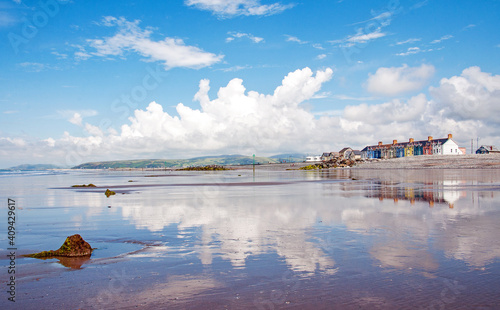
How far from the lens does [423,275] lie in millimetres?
7633

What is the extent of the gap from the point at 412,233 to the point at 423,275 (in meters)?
4.63

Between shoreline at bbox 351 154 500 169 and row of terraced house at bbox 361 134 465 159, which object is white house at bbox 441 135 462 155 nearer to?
row of terraced house at bbox 361 134 465 159

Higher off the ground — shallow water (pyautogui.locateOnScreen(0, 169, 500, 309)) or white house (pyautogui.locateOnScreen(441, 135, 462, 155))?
white house (pyautogui.locateOnScreen(441, 135, 462, 155))

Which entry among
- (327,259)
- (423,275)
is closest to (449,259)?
(423,275)

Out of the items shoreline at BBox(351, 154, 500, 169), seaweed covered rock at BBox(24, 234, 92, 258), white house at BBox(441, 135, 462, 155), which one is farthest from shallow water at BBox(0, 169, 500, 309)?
white house at BBox(441, 135, 462, 155)

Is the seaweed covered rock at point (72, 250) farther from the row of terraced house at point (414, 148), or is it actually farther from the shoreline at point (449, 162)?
the row of terraced house at point (414, 148)

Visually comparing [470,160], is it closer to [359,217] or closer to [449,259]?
[359,217]

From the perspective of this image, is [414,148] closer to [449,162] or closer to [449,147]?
[449,147]

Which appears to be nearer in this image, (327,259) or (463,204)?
(327,259)

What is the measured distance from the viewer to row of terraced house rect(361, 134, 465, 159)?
13588cm

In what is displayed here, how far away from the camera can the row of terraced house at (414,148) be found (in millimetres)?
135875

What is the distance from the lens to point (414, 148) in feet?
507

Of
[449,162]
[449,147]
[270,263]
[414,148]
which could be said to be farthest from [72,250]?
[414,148]

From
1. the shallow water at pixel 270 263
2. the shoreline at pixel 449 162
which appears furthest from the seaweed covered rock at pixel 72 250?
the shoreline at pixel 449 162
